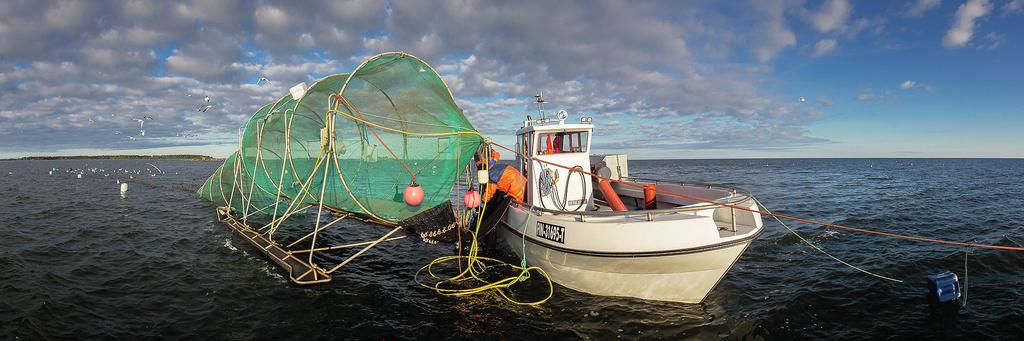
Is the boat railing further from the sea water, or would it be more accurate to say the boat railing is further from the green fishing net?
the green fishing net

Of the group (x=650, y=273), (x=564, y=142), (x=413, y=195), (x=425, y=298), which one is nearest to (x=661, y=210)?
(x=650, y=273)

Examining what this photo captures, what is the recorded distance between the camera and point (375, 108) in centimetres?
1105

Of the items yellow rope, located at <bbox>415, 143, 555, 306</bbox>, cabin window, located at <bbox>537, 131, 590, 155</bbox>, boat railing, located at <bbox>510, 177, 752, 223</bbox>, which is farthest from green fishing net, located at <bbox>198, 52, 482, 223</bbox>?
cabin window, located at <bbox>537, 131, 590, 155</bbox>

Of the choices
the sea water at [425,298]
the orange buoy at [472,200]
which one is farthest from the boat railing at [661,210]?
the sea water at [425,298]

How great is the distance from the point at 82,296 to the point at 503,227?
9343 millimetres

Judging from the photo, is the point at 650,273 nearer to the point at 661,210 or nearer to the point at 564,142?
the point at 661,210

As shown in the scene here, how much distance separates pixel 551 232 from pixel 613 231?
155 centimetres

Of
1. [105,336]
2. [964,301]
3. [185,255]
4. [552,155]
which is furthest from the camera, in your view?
[185,255]

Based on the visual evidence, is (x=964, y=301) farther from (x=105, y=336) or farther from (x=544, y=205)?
(x=105, y=336)

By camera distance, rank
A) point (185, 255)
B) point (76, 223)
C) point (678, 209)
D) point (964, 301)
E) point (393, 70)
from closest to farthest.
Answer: point (678, 209)
point (964, 301)
point (393, 70)
point (185, 255)
point (76, 223)

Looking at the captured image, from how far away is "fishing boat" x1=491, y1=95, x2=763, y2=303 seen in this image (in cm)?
790

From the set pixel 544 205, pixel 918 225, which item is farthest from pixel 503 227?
pixel 918 225

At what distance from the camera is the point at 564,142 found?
11.8 meters

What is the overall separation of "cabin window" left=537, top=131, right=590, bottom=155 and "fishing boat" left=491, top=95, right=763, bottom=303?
0.03m
